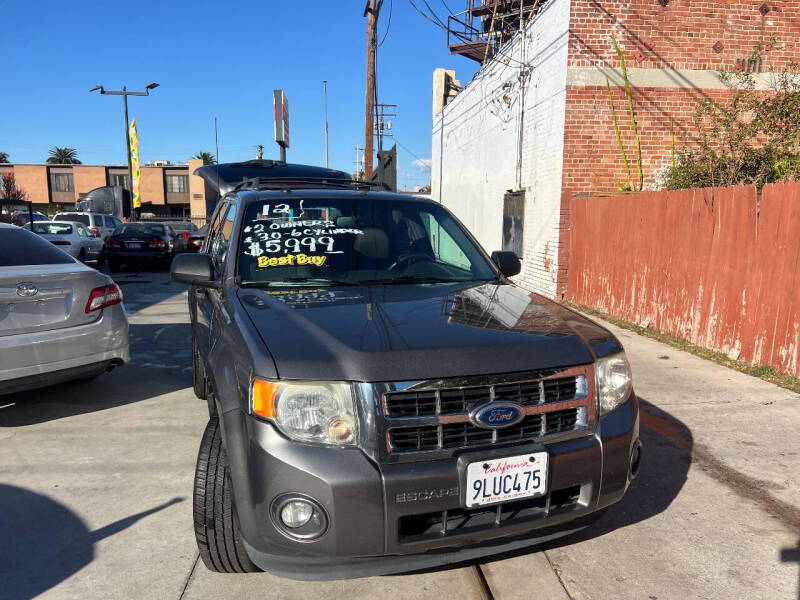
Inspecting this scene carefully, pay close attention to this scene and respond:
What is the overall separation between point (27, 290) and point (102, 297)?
0.58 m

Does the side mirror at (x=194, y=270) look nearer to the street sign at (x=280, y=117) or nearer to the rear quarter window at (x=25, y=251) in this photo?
the rear quarter window at (x=25, y=251)

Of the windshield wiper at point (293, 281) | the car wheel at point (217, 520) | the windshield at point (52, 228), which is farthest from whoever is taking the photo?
the windshield at point (52, 228)

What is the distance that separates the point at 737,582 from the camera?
8.43ft

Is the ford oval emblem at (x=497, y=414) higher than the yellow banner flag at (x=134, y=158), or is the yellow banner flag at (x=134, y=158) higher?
the yellow banner flag at (x=134, y=158)

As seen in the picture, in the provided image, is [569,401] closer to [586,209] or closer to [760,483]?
[760,483]

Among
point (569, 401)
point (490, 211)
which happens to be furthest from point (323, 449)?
point (490, 211)

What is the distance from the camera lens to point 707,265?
22.1 ft

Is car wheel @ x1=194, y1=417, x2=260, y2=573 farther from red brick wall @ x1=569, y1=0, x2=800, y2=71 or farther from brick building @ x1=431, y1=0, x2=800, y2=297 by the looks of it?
red brick wall @ x1=569, y1=0, x2=800, y2=71

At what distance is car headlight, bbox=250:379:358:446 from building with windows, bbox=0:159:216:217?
54.1 metres

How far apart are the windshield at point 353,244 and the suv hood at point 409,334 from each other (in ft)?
0.84

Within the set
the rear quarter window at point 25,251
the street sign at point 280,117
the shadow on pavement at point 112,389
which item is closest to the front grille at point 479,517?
the shadow on pavement at point 112,389

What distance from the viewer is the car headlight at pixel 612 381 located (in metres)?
2.46

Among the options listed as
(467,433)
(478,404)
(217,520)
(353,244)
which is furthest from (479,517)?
(353,244)

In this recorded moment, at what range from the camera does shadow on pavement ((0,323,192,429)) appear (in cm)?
467
